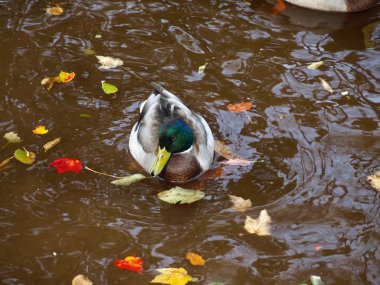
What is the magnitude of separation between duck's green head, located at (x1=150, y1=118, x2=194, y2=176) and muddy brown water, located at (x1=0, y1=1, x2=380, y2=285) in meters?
0.24

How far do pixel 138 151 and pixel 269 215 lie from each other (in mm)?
1159

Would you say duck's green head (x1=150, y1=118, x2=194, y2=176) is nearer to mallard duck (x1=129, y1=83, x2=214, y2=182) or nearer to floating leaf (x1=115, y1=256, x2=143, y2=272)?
mallard duck (x1=129, y1=83, x2=214, y2=182)

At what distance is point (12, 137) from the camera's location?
5.14m

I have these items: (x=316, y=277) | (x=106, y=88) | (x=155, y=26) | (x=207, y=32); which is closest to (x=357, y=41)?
(x=207, y=32)

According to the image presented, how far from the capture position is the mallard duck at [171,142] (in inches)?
186

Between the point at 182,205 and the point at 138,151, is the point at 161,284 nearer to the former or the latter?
the point at 182,205

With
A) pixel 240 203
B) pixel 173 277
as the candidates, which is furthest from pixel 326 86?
pixel 173 277

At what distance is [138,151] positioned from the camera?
16.2ft

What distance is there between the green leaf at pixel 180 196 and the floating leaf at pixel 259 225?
1.47ft

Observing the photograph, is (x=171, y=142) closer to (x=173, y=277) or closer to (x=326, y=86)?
(x=173, y=277)

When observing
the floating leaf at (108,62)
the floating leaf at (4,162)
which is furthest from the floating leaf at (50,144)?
the floating leaf at (108,62)

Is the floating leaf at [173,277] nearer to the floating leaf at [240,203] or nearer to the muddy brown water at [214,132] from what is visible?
the muddy brown water at [214,132]

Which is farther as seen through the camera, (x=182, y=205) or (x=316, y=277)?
(x=182, y=205)

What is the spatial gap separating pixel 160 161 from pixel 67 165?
778 mm
